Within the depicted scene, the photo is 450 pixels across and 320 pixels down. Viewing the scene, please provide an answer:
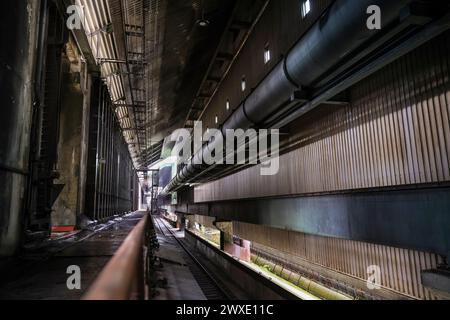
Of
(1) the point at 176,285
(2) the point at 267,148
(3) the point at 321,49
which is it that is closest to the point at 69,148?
(2) the point at 267,148

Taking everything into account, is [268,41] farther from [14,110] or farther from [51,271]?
[51,271]

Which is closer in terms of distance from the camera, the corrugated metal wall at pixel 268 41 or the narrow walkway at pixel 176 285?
the narrow walkway at pixel 176 285

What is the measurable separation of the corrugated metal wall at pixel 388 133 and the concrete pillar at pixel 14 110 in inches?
198

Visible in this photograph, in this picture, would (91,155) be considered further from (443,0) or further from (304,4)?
(443,0)

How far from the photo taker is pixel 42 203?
6.17 meters

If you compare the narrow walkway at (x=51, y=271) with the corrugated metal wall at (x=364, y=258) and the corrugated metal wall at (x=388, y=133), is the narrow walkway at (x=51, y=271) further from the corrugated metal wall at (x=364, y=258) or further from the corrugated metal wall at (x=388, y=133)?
the corrugated metal wall at (x=364, y=258)

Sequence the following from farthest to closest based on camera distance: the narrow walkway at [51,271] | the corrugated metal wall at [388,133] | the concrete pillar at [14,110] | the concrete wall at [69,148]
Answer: the concrete wall at [69,148]
the concrete pillar at [14,110]
the corrugated metal wall at [388,133]
the narrow walkway at [51,271]

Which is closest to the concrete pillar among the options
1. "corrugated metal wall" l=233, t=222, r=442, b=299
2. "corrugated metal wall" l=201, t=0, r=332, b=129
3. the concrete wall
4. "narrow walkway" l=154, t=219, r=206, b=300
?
"narrow walkway" l=154, t=219, r=206, b=300

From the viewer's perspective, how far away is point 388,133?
4559mm

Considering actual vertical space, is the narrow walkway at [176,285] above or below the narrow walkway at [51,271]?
below

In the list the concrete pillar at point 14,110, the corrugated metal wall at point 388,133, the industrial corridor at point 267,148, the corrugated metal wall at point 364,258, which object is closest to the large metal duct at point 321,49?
the industrial corridor at point 267,148

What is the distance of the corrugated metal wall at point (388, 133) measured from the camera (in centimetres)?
375

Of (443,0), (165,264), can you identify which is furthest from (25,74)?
(443,0)

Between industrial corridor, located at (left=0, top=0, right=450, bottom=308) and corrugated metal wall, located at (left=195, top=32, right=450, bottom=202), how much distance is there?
2cm
